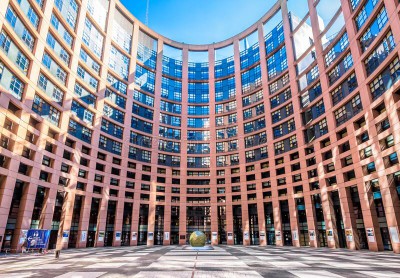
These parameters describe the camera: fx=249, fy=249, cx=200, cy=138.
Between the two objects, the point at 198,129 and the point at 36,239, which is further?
the point at 198,129

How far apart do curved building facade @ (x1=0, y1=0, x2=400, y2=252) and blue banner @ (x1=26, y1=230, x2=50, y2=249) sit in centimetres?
396

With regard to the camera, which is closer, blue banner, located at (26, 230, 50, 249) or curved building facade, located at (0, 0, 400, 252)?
blue banner, located at (26, 230, 50, 249)

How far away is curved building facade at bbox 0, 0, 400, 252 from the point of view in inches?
1414

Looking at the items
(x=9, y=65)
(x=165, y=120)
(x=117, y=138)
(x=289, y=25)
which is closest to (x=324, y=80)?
(x=289, y=25)

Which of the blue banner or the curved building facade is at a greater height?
the curved building facade

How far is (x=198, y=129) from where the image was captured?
239 feet

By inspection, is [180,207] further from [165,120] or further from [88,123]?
[88,123]

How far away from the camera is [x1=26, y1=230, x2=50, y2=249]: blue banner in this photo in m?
30.9

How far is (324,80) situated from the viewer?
49312 millimetres

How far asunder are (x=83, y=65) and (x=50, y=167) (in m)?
22.4

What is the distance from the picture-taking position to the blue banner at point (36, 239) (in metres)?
30.9

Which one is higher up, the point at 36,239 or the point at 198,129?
the point at 198,129

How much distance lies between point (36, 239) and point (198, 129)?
48639mm

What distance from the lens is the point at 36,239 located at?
31.5 metres
